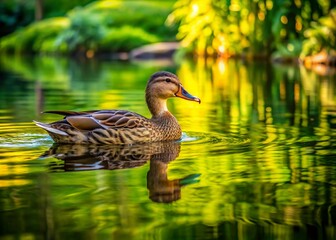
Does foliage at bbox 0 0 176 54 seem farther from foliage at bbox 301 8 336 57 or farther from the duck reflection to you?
the duck reflection

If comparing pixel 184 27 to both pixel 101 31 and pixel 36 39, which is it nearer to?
pixel 101 31

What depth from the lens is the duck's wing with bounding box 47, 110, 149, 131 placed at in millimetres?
10383

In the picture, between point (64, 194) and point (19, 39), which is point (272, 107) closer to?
point (64, 194)

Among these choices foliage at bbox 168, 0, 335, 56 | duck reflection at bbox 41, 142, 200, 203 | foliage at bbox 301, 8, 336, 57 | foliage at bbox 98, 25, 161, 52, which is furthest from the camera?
foliage at bbox 98, 25, 161, 52

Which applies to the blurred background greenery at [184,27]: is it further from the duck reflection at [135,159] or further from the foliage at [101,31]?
the duck reflection at [135,159]

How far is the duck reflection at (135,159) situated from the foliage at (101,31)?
38053mm

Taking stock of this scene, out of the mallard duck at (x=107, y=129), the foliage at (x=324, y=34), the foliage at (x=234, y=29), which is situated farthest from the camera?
the foliage at (x=324, y=34)

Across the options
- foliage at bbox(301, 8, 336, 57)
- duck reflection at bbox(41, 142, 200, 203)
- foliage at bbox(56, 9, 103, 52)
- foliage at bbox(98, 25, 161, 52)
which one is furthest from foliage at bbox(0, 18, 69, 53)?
duck reflection at bbox(41, 142, 200, 203)

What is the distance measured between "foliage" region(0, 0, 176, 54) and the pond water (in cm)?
3290

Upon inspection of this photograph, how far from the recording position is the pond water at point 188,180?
5.93 meters

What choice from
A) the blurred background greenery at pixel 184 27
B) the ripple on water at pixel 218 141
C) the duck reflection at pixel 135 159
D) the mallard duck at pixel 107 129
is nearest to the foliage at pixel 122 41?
the blurred background greenery at pixel 184 27

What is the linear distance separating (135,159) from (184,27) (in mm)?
28309

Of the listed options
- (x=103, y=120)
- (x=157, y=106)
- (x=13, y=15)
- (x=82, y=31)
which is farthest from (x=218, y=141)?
(x=13, y=15)

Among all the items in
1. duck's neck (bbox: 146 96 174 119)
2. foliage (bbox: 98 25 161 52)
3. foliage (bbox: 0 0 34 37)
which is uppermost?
foliage (bbox: 0 0 34 37)
